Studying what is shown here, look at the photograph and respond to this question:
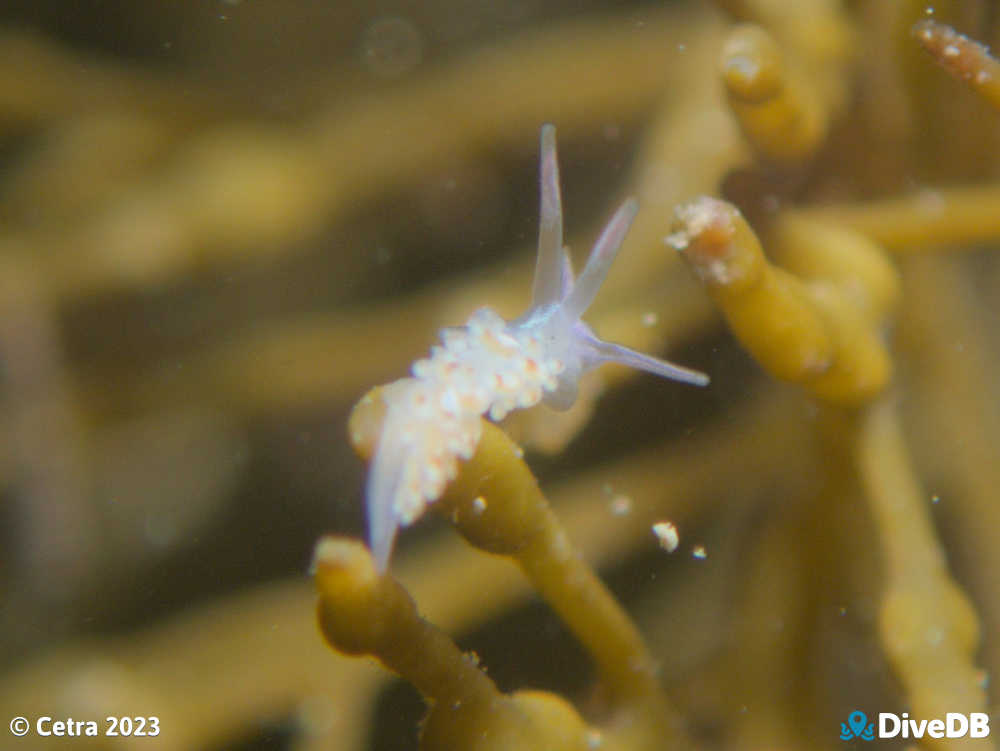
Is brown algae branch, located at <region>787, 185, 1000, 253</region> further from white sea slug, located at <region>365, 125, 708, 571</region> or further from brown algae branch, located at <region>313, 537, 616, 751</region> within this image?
brown algae branch, located at <region>313, 537, 616, 751</region>

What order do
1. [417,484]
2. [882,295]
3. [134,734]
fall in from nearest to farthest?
1. [417,484]
2. [882,295]
3. [134,734]

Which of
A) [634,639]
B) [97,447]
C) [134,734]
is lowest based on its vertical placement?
[134,734]

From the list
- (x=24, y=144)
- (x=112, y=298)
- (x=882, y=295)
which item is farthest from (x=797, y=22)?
(x=24, y=144)

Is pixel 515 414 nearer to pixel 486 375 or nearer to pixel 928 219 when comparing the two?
pixel 486 375

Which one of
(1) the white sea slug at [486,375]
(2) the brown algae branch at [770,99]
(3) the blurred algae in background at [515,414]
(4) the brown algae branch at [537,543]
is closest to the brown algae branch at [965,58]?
(3) the blurred algae in background at [515,414]

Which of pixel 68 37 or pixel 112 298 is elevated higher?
pixel 68 37

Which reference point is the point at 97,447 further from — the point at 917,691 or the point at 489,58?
the point at 917,691
